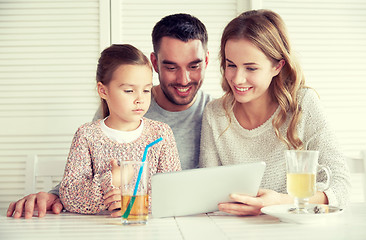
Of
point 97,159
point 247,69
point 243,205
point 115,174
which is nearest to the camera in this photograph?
point 243,205

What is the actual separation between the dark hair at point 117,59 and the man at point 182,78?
0.37 meters

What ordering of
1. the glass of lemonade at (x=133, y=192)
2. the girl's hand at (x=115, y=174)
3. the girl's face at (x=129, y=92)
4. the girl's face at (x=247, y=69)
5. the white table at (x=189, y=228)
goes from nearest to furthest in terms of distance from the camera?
the white table at (x=189, y=228), the glass of lemonade at (x=133, y=192), the girl's hand at (x=115, y=174), the girl's face at (x=129, y=92), the girl's face at (x=247, y=69)

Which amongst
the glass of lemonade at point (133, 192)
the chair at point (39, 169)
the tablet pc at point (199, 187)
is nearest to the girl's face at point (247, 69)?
the tablet pc at point (199, 187)

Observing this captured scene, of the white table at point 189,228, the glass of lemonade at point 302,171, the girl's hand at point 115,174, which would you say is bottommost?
the white table at point 189,228

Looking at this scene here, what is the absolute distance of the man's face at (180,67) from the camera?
204cm

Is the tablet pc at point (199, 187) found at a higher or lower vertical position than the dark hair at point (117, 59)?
lower

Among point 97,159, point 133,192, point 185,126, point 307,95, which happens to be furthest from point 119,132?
point 307,95

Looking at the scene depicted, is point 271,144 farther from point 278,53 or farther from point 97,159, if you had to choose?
point 97,159

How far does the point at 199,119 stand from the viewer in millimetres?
2182

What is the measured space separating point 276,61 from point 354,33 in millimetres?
1435

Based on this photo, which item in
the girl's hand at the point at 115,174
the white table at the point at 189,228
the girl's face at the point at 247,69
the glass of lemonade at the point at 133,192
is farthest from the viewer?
the girl's face at the point at 247,69

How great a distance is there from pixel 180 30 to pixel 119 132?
2.06 feet

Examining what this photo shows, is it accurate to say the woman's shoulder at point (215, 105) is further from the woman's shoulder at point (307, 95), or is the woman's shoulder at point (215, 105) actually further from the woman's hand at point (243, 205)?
the woman's hand at point (243, 205)

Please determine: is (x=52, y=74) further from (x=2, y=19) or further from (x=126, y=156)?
(x=126, y=156)
